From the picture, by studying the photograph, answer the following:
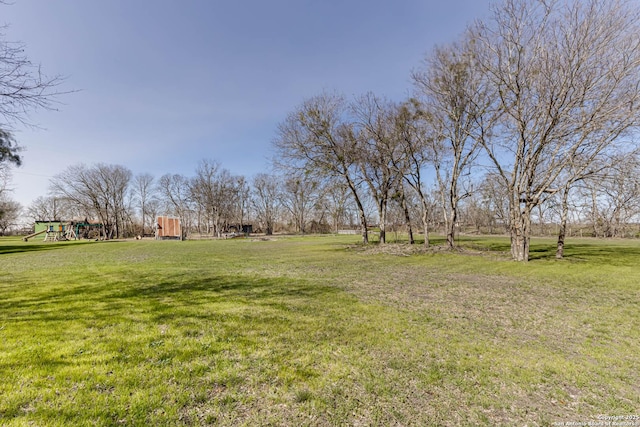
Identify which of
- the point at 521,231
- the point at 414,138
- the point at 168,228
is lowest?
the point at 521,231

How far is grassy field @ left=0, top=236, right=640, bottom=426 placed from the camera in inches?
99.8

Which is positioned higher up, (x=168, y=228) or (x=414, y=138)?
(x=414, y=138)

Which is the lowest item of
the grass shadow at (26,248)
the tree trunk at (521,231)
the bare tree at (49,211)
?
the grass shadow at (26,248)

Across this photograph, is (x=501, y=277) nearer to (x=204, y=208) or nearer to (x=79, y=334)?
(x=79, y=334)

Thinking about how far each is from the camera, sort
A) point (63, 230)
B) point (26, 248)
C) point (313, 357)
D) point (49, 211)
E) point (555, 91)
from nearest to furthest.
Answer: point (313, 357), point (555, 91), point (26, 248), point (63, 230), point (49, 211)

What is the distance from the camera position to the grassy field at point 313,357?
99.8 inches

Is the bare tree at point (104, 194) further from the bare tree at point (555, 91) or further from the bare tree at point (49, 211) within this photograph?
the bare tree at point (555, 91)

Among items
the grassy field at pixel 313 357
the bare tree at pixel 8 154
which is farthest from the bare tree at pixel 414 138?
the bare tree at pixel 8 154

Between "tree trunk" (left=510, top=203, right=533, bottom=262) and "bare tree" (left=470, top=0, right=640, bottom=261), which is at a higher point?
"bare tree" (left=470, top=0, right=640, bottom=261)

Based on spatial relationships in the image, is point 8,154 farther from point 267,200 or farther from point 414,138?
point 267,200

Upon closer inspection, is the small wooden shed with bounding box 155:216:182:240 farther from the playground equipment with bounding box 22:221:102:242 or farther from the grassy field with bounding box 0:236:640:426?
the grassy field with bounding box 0:236:640:426

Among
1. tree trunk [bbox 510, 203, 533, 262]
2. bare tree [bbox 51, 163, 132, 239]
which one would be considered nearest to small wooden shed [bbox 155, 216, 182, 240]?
bare tree [bbox 51, 163, 132, 239]

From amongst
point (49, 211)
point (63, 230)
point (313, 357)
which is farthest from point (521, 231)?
point (49, 211)

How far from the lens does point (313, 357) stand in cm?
359
